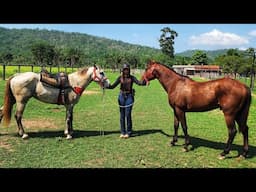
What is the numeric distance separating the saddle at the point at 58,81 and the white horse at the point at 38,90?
4 cm

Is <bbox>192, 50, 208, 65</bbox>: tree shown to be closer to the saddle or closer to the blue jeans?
the blue jeans

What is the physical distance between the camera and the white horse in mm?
6551

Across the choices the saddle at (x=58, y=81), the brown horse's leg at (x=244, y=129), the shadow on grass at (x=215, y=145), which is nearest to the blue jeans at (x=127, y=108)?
the saddle at (x=58, y=81)

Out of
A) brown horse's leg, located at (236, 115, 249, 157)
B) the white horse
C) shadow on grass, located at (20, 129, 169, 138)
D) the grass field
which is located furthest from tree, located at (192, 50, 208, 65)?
brown horse's leg, located at (236, 115, 249, 157)

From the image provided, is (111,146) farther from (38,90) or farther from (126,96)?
(38,90)

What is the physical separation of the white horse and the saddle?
0.04m

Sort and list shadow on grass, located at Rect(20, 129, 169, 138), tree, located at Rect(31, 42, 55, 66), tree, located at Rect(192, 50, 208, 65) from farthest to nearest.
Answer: tree, located at Rect(192, 50, 208, 65), tree, located at Rect(31, 42, 55, 66), shadow on grass, located at Rect(20, 129, 169, 138)

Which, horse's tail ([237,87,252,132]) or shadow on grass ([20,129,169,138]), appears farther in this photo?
shadow on grass ([20,129,169,138])

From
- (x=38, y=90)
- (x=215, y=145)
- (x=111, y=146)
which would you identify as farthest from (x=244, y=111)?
(x=38, y=90)

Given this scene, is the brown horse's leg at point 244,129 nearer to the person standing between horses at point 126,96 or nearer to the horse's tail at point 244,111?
the horse's tail at point 244,111
